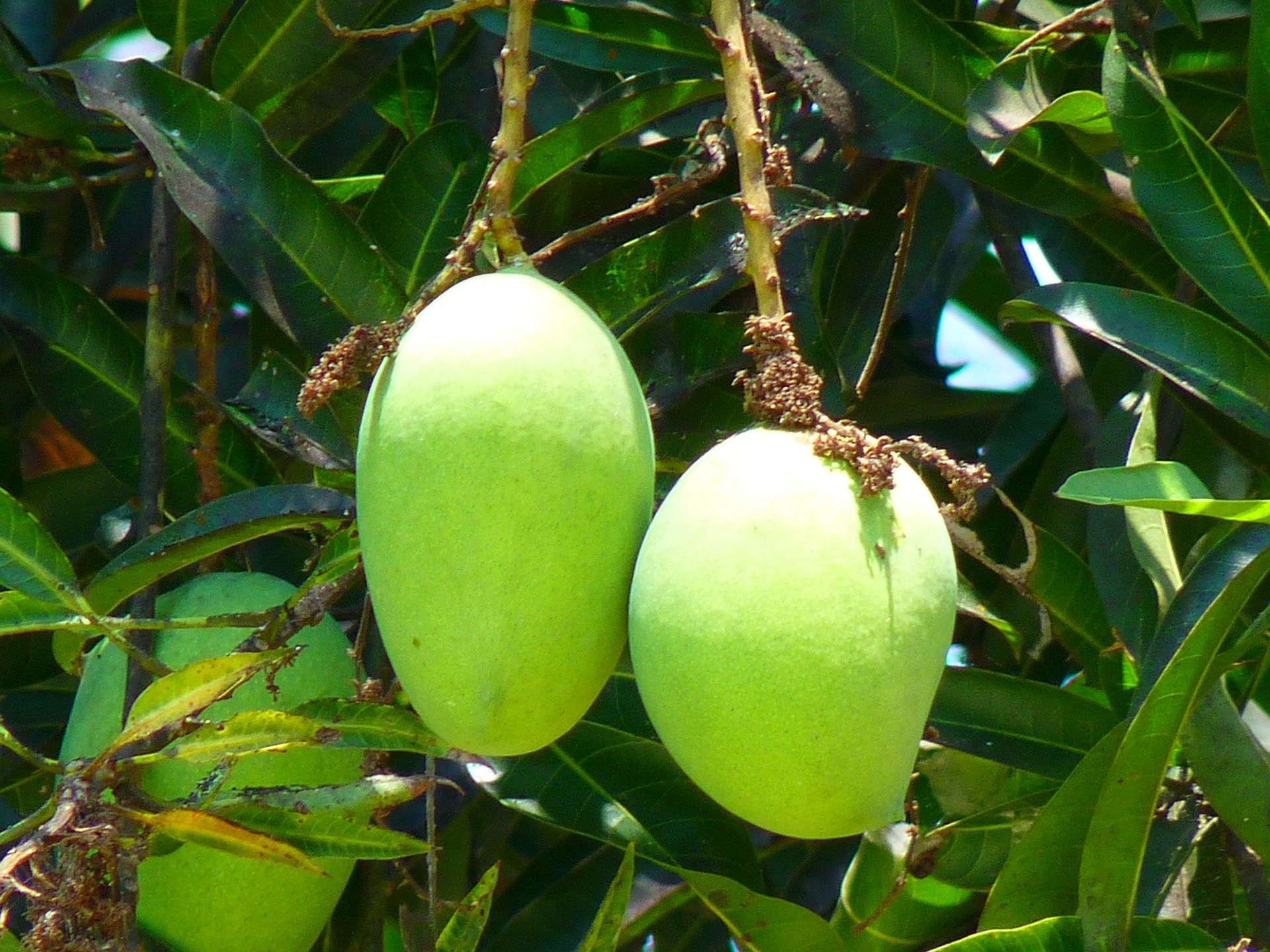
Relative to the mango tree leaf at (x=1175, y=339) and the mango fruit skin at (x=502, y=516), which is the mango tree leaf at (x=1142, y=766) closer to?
the mango tree leaf at (x=1175, y=339)

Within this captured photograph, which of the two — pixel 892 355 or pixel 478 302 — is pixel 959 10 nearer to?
pixel 892 355

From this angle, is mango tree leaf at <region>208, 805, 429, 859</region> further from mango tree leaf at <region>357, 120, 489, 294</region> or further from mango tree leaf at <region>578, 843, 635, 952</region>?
mango tree leaf at <region>357, 120, 489, 294</region>

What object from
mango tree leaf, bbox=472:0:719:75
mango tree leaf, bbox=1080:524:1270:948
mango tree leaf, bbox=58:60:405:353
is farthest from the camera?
mango tree leaf, bbox=472:0:719:75

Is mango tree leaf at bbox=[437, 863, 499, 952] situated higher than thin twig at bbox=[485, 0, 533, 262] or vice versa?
thin twig at bbox=[485, 0, 533, 262]

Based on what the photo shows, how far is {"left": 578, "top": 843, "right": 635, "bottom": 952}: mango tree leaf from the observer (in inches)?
47.4

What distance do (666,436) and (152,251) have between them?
0.60 meters

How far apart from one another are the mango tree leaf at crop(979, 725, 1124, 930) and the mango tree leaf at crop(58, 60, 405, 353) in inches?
30.8

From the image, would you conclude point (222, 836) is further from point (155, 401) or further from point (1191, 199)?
point (1191, 199)

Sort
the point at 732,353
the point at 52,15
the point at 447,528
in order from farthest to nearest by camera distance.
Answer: the point at 52,15 < the point at 732,353 < the point at 447,528

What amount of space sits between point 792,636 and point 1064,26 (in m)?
0.86

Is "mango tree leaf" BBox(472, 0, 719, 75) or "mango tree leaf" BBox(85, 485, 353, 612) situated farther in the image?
"mango tree leaf" BBox(472, 0, 719, 75)

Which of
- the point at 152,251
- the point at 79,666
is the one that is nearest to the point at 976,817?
the point at 79,666

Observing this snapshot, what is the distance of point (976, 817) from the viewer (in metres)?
1.41

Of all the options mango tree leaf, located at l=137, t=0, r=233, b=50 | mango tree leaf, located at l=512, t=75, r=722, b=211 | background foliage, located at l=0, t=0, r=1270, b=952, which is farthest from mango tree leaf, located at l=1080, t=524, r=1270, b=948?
Result: mango tree leaf, located at l=137, t=0, r=233, b=50
